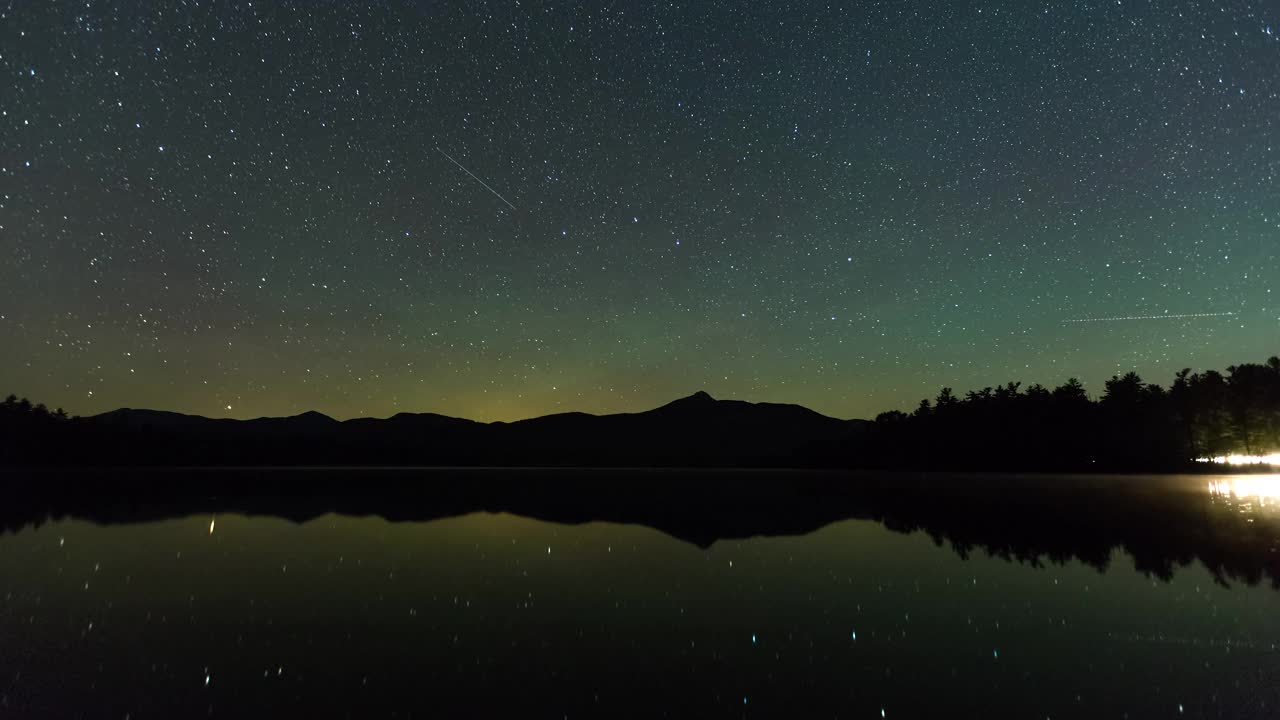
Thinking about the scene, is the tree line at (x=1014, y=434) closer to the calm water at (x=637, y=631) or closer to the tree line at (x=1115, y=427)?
the tree line at (x=1115, y=427)

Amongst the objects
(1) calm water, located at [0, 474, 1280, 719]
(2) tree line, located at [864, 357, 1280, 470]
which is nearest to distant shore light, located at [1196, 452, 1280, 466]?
(2) tree line, located at [864, 357, 1280, 470]

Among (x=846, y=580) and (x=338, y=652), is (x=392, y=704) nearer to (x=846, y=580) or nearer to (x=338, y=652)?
(x=338, y=652)

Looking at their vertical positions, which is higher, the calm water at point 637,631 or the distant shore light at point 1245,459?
the calm water at point 637,631

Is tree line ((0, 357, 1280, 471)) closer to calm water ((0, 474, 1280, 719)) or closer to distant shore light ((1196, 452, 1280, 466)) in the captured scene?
distant shore light ((1196, 452, 1280, 466))

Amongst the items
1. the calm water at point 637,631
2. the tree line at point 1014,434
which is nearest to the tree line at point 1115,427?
the tree line at point 1014,434

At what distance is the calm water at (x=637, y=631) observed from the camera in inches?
290

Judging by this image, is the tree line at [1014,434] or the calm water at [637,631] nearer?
the calm water at [637,631]

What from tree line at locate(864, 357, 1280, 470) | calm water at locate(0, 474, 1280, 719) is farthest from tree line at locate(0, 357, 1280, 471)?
calm water at locate(0, 474, 1280, 719)

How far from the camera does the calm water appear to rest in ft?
24.1

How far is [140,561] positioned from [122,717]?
12621 mm

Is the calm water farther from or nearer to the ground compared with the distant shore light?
farther from the ground

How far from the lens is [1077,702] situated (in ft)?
23.4

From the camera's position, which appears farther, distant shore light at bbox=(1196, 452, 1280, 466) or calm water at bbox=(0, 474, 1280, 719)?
distant shore light at bbox=(1196, 452, 1280, 466)

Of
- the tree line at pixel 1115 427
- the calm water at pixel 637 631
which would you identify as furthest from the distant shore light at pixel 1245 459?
the calm water at pixel 637 631
